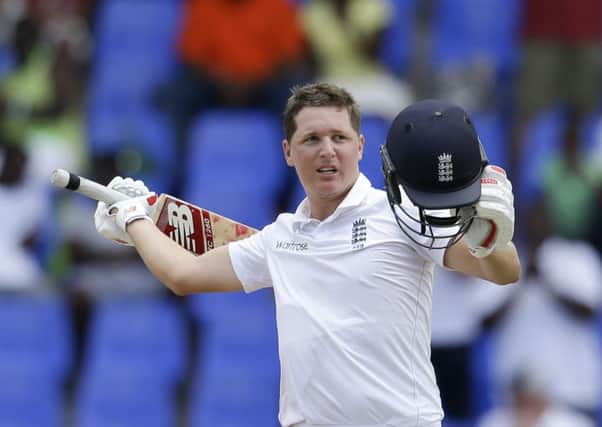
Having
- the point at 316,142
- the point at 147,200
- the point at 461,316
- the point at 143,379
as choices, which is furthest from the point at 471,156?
the point at 143,379

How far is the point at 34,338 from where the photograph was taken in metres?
8.09

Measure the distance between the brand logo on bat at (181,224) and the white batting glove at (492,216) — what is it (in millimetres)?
1259

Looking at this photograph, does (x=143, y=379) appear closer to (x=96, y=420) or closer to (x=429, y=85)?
(x=96, y=420)

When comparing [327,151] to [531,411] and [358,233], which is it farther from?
[531,411]

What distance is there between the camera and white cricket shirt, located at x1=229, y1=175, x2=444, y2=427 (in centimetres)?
387

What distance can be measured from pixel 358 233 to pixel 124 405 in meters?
4.10

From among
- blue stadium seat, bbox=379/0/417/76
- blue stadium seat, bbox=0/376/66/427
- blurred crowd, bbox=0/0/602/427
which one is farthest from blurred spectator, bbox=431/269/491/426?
blue stadium seat, bbox=0/376/66/427

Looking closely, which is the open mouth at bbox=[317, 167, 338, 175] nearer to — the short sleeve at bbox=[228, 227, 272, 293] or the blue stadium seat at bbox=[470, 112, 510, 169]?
the short sleeve at bbox=[228, 227, 272, 293]

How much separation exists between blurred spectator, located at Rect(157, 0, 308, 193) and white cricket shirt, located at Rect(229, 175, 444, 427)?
4.60m

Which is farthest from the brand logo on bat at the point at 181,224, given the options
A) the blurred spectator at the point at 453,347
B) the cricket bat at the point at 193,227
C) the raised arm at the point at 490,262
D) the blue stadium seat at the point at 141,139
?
the blue stadium seat at the point at 141,139

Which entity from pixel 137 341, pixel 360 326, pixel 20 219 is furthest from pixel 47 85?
pixel 360 326

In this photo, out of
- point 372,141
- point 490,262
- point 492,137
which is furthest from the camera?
point 492,137

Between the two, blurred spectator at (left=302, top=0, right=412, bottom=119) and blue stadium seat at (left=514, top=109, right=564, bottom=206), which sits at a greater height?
blurred spectator at (left=302, top=0, right=412, bottom=119)

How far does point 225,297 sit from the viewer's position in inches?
320
